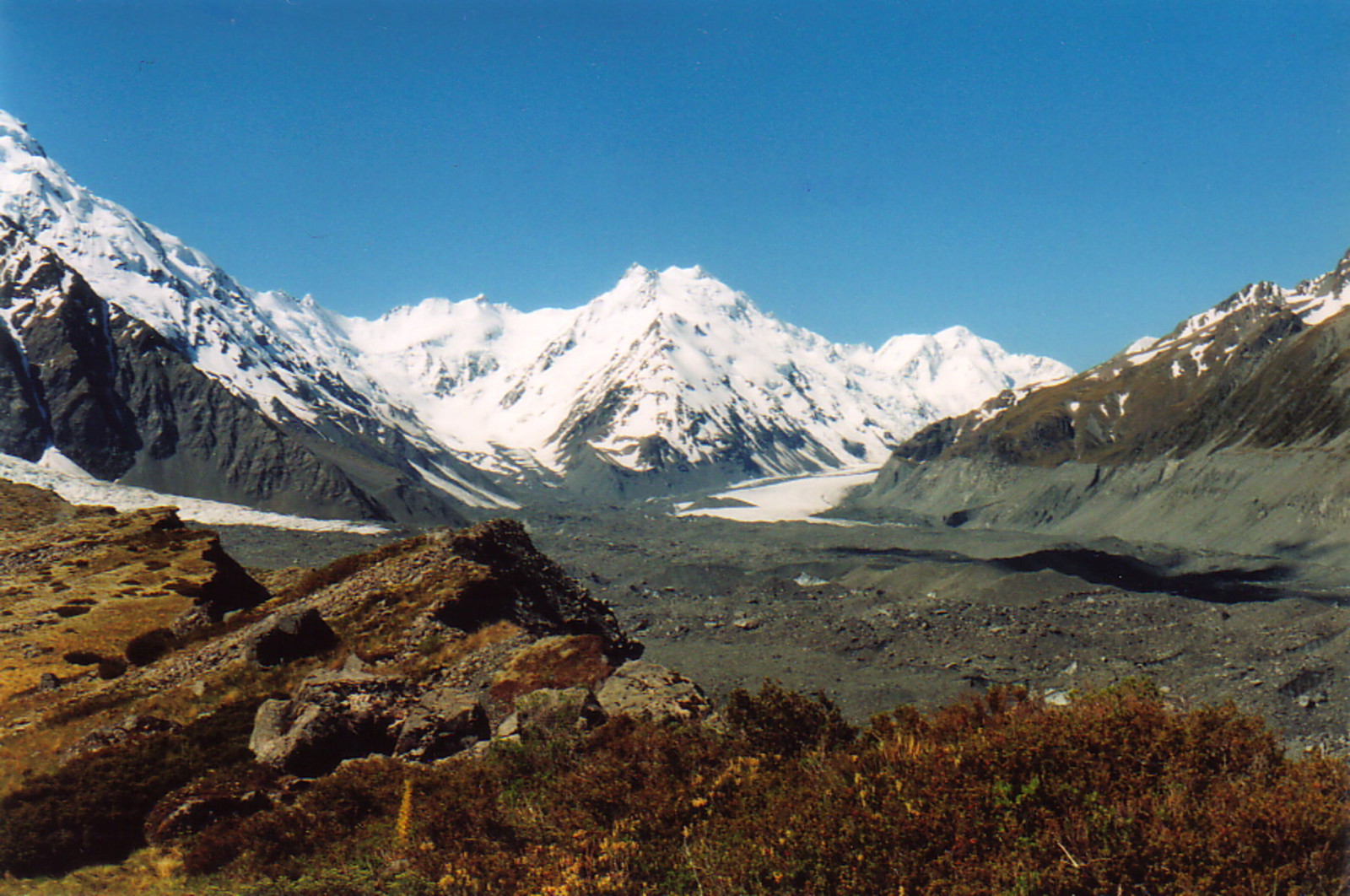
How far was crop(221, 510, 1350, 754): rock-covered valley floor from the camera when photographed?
147 feet

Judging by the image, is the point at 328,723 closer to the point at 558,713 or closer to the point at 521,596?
the point at 558,713

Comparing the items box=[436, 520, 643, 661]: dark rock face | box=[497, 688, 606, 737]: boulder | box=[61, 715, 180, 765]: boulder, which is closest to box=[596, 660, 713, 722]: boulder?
box=[497, 688, 606, 737]: boulder

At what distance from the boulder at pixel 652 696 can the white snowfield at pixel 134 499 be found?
542ft

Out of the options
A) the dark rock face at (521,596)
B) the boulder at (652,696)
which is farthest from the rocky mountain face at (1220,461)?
the boulder at (652,696)

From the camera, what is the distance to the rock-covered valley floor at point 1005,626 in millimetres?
44719

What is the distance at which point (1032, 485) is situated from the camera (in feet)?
601

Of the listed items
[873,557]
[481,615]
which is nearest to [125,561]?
[481,615]

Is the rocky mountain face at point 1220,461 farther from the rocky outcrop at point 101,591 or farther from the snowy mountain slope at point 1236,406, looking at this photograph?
the rocky outcrop at point 101,591

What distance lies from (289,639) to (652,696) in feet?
41.4

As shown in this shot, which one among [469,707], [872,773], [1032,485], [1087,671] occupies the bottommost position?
[1087,671]

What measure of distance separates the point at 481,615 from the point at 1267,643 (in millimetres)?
50830

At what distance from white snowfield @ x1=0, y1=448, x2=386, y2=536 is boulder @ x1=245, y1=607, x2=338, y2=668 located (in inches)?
6109

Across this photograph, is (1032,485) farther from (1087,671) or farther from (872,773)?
(872,773)

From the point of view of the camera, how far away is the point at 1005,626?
2574 inches
